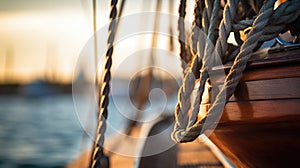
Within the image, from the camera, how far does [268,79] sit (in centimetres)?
72

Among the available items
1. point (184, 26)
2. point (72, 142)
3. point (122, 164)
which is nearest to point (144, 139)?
point (122, 164)

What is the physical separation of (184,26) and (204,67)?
27cm

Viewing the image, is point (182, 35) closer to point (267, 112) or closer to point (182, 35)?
point (182, 35)

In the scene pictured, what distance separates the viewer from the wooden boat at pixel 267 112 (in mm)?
699

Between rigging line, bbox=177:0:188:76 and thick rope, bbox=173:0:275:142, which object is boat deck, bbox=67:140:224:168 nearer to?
rigging line, bbox=177:0:188:76

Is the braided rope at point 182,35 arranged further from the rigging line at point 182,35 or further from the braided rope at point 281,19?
the braided rope at point 281,19

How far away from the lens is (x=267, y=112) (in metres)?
0.73

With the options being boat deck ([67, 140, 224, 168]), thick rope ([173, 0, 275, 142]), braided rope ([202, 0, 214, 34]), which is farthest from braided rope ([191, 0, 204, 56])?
boat deck ([67, 140, 224, 168])

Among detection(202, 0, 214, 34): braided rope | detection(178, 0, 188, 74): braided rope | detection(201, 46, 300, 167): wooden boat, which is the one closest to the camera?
detection(201, 46, 300, 167): wooden boat

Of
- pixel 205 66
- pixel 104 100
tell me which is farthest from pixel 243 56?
pixel 104 100

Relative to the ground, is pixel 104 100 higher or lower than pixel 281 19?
lower

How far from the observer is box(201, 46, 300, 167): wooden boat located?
2.29 feet

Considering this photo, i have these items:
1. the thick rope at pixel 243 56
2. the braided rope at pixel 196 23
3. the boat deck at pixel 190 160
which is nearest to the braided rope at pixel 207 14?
the braided rope at pixel 196 23

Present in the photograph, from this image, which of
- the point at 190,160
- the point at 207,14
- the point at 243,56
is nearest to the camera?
the point at 243,56
